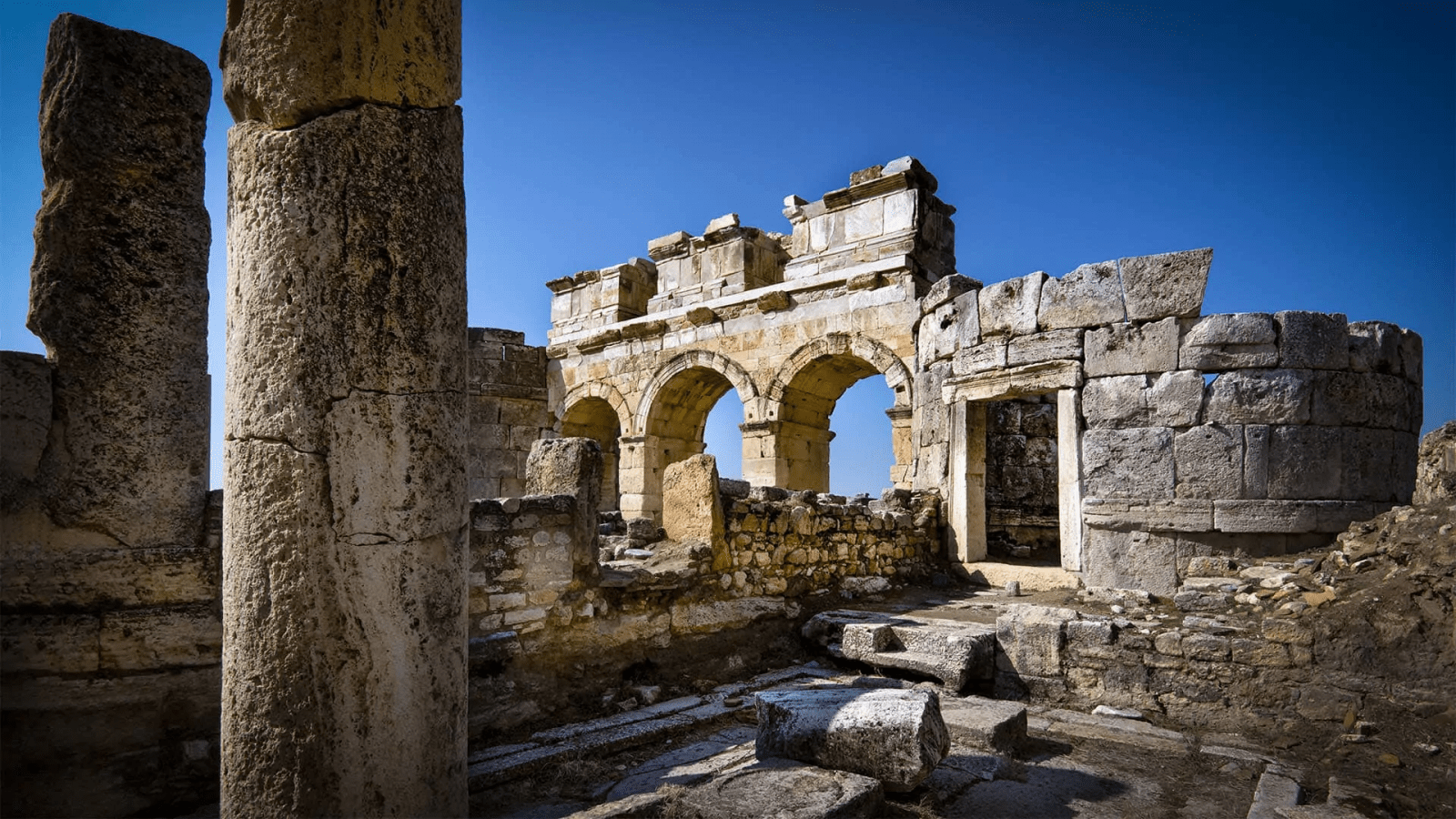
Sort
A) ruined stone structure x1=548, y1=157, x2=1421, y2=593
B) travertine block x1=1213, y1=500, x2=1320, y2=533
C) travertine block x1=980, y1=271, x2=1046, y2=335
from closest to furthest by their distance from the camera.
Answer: travertine block x1=1213, y1=500, x2=1320, y2=533 < ruined stone structure x1=548, y1=157, x2=1421, y2=593 < travertine block x1=980, y1=271, x2=1046, y2=335

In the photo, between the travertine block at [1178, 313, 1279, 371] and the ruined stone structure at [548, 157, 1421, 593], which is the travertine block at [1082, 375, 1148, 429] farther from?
the travertine block at [1178, 313, 1279, 371]

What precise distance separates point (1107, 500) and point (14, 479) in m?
7.45

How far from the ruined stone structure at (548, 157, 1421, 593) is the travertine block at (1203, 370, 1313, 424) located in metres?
0.02

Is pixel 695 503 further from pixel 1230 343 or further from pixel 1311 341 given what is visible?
pixel 1311 341

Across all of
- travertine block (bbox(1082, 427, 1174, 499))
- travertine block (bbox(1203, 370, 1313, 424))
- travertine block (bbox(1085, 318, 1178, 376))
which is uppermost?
travertine block (bbox(1085, 318, 1178, 376))

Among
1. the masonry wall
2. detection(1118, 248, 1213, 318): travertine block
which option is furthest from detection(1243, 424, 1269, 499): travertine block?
the masonry wall

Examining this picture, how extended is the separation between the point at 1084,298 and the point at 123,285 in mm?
7145

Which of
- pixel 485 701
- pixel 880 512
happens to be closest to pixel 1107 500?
pixel 880 512

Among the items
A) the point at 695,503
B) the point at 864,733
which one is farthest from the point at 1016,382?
the point at 864,733

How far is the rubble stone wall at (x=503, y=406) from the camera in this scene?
9000mm

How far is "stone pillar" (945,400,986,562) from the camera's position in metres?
8.70

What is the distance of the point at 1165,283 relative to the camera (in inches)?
277

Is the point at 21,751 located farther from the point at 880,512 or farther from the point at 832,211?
the point at 832,211

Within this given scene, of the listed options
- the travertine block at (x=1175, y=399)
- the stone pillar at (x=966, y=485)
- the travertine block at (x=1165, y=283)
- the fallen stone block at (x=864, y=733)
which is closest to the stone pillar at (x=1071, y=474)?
the travertine block at (x=1175, y=399)
